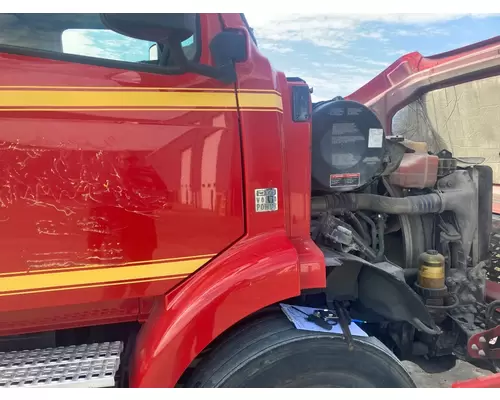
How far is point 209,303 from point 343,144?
3.53 ft

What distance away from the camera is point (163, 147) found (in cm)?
158

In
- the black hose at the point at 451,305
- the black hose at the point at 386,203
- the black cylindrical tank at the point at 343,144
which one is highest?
the black cylindrical tank at the point at 343,144

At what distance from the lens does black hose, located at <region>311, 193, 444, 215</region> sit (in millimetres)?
2422

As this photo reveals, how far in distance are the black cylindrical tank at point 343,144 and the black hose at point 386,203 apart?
0.26 meters

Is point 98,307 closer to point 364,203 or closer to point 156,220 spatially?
point 156,220

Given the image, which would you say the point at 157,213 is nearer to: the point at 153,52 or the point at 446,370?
the point at 153,52

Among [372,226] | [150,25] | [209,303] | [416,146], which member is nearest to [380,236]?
[372,226]

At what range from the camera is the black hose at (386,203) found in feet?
7.95

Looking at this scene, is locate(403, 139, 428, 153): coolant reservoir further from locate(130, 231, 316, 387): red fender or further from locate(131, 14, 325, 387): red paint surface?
locate(130, 231, 316, 387): red fender

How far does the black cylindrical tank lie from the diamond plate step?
4.17 ft

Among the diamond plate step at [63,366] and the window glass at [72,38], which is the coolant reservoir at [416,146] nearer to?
the window glass at [72,38]

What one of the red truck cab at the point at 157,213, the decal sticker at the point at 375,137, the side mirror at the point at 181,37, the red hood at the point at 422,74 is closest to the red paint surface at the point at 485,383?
the red truck cab at the point at 157,213

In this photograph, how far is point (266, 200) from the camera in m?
1.74

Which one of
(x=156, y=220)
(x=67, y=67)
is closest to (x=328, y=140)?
(x=156, y=220)
